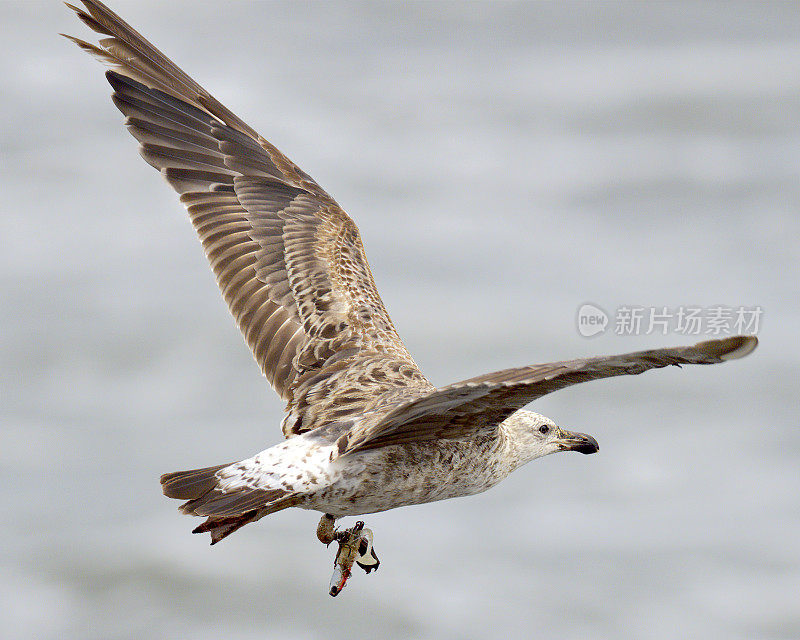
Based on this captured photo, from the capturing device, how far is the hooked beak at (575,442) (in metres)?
10.6

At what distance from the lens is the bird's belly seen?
9078 mm

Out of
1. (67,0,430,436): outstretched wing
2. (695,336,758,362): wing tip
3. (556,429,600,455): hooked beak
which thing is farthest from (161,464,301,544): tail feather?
(695,336,758,362): wing tip

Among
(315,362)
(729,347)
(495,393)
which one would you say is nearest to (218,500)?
(495,393)

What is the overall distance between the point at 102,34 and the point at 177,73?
2.75 feet

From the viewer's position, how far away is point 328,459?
902 cm

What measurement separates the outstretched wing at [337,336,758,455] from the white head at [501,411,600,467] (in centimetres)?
91

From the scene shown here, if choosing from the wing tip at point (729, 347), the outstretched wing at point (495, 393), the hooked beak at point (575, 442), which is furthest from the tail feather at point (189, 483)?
the wing tip at point (729, 347)

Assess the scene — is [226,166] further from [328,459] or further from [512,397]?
[512,397]

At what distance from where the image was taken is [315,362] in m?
10.9

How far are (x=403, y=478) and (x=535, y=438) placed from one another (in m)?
1.47

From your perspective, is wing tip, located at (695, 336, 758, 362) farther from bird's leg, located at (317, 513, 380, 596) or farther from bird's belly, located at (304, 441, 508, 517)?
bird's leg, located at (317, 513, 380, 596)

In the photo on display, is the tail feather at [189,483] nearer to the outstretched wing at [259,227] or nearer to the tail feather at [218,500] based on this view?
the tail feather at [218,500]

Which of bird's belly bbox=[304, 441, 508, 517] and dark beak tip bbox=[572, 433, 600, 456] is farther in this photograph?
dark beak tip bbox=[572, 433, 600, 456]

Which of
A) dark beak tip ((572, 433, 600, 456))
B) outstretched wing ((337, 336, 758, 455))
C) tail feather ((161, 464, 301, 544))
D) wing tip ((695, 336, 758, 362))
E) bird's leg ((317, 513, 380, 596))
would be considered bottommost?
bird's leg ((317, 513, 380, 596))
